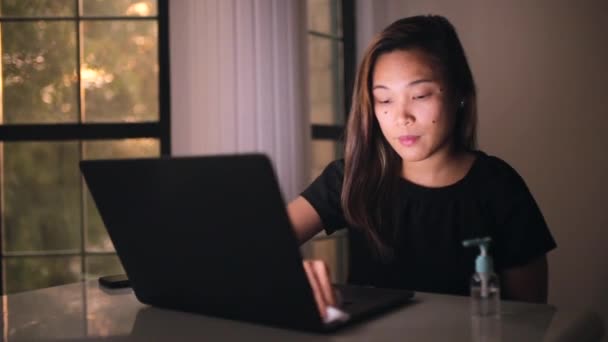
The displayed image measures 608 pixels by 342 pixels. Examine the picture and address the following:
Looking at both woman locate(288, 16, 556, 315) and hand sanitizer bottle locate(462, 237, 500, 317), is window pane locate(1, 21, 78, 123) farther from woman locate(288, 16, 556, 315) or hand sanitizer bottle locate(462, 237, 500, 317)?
hand sanitizer bottle locate(462, 237, 500, 317)

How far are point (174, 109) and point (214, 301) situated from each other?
203 centimetres

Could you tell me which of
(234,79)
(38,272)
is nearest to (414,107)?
(234,79)

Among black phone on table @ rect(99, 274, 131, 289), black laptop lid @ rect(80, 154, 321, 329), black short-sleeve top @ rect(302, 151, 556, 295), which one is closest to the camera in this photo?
black laptop lid @ rect(80, 154, 321, 329)

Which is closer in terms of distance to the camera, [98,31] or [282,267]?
[282,267]

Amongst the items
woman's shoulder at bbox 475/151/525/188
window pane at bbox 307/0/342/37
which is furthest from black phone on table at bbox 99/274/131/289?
window pane at bbox 307/0/342/37

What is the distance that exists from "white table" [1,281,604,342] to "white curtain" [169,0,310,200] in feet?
5.90

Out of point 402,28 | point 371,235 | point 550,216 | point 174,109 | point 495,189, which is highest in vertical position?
point 402,28

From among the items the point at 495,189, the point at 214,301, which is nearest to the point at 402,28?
the point at 495,189

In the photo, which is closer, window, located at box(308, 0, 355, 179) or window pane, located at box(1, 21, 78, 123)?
window pane, located at box(1, 21, 78, 123)

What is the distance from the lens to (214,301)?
85 centimetres

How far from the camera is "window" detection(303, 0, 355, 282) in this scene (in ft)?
10.4

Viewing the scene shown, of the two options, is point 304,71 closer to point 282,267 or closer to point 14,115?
point 14,115

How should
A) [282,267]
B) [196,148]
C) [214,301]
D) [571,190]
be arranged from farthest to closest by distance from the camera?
[571,190] → [196,148] → [214,301] → [282,267]

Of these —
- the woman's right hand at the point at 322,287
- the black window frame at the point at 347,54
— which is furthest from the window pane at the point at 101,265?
the woman's right hand at the point at 322,287
